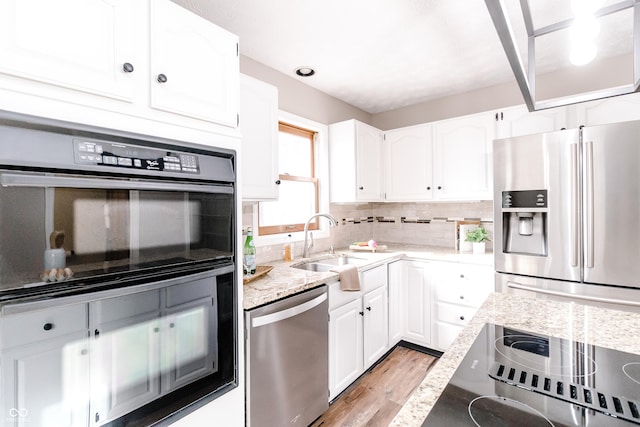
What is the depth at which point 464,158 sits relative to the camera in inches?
110

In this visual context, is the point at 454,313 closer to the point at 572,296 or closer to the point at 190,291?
the point at 572,296

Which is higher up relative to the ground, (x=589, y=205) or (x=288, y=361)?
(x=589, y=205)

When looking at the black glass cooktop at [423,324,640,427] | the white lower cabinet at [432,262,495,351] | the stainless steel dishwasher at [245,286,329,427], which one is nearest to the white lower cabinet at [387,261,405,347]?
the white lower cabinet at [432,262,495,351]

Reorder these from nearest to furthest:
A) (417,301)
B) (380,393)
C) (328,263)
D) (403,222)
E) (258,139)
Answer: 1. (258,139)
2. (380,393)
3. (328,263)
4. (417,301)
5. (403,222)

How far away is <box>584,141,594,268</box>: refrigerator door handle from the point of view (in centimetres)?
191

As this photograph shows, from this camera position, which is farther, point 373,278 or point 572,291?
point 373,278

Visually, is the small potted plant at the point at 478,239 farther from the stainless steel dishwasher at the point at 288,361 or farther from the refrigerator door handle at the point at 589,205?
the stainless steel dishwasher at the point at 288,361

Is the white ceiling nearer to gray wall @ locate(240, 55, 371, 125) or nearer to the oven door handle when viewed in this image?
gray wall @ locate(240, 55, 371, 125)

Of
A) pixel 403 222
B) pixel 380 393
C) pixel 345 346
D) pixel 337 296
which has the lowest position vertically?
pixel 380 393

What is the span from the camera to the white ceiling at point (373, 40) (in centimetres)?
175

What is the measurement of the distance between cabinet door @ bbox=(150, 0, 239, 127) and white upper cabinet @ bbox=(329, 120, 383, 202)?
169cm

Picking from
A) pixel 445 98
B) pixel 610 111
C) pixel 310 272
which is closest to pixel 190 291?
pixel 310 272

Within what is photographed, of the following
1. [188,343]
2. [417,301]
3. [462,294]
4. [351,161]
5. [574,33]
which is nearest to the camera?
[574,33]

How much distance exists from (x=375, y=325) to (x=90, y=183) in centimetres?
218
